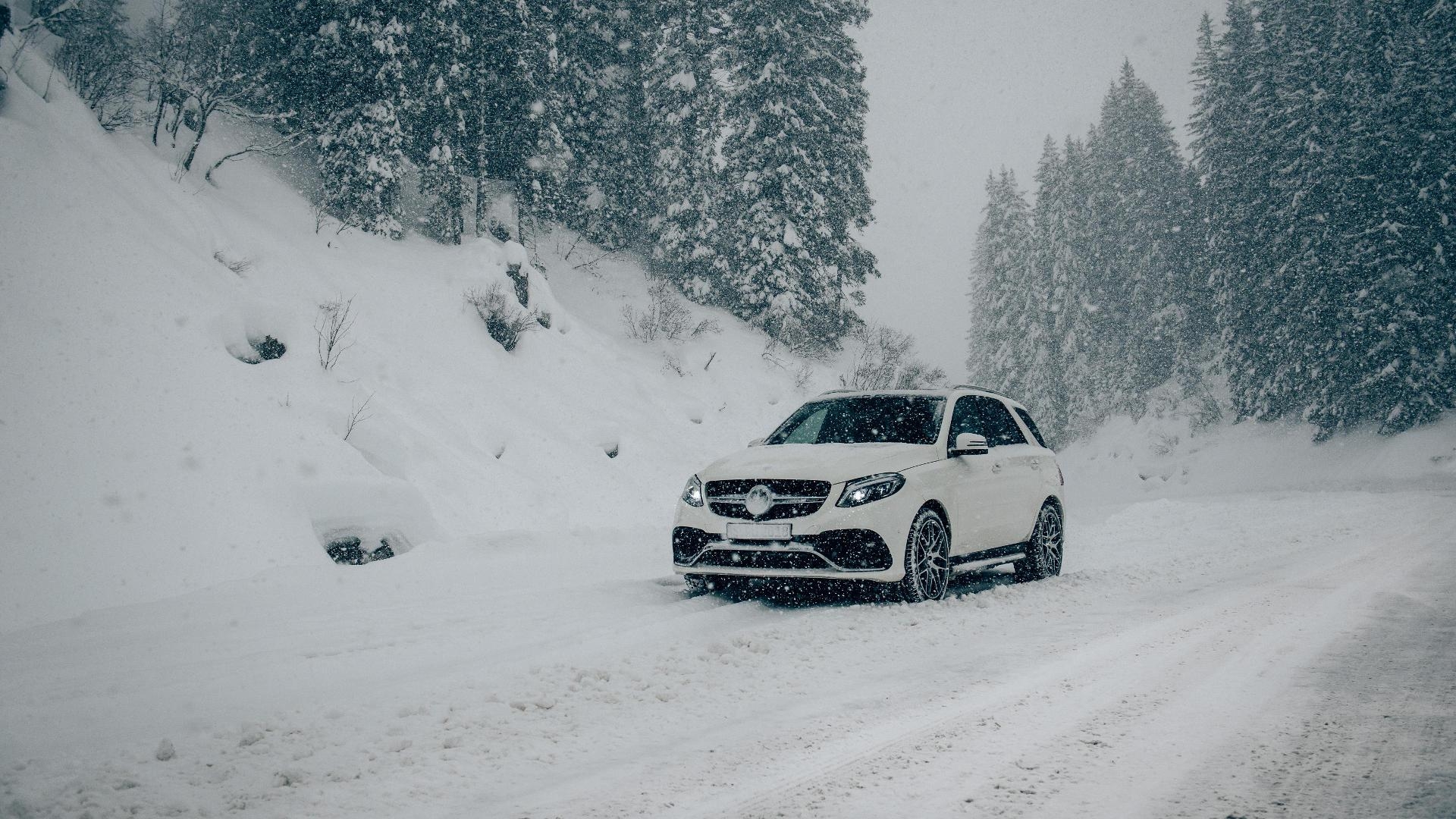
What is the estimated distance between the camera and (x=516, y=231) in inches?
943

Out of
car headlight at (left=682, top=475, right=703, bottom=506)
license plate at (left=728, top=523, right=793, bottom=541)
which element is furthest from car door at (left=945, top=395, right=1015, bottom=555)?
car headlight at (left=682, top=475, right=703, bottom=506)

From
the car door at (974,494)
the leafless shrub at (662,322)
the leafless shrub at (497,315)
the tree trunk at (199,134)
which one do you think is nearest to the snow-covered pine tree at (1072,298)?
the leafless shrub at (662,322)

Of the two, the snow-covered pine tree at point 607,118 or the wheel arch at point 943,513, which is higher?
the snow-covered pine tree at point 607,118

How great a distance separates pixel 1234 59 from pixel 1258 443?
17607 millimetres

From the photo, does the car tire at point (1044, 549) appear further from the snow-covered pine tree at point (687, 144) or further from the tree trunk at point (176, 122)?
the snow-covered pine tree at point (687, 144)

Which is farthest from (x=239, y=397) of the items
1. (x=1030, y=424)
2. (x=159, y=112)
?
(x=159, y=112)

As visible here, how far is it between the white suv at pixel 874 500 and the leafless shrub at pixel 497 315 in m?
9.83

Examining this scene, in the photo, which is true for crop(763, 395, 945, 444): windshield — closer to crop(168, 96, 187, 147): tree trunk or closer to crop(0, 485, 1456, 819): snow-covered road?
crop(0, 485, 1456, 819): snow-covered road

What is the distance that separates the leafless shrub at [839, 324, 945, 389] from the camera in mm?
22922

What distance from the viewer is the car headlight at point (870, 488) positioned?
5.92 m

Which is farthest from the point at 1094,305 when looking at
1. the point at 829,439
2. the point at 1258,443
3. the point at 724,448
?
the point at 829,439

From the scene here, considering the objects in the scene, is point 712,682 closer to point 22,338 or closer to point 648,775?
point 648,775

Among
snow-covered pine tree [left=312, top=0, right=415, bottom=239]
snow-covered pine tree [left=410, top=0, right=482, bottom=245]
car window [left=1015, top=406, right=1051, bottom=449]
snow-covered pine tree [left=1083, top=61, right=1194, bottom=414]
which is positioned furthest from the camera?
snow-covered pine tree [left=1083, top=61, right=1194, bottom=414]

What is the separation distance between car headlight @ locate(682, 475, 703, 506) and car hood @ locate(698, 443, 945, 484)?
0.09 m
